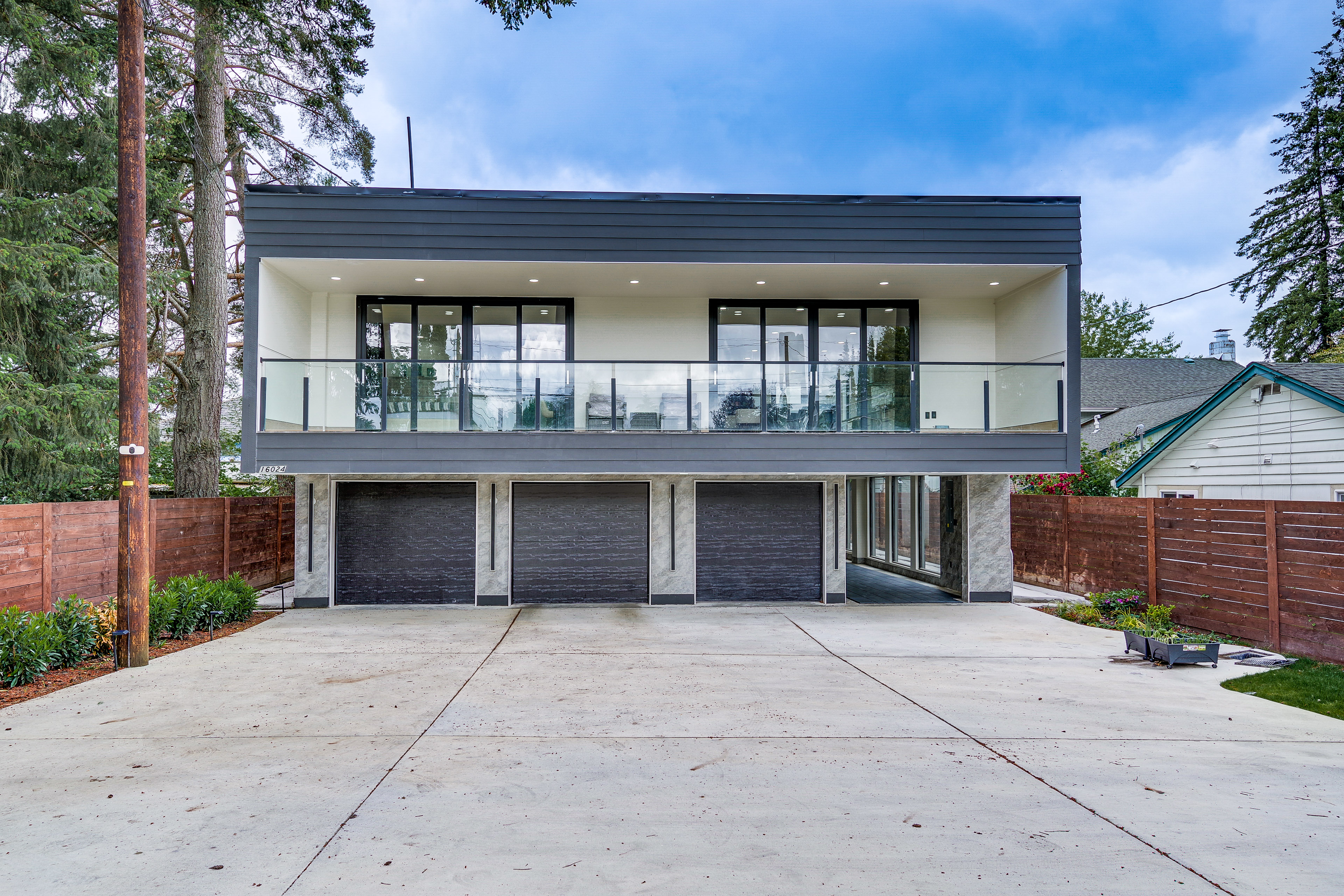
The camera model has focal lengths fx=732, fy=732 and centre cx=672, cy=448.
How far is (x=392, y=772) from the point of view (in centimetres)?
464

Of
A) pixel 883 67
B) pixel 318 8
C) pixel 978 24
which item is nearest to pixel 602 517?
pixel 318 8

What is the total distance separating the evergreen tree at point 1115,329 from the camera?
4312 cm

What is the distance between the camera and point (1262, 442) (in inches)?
497

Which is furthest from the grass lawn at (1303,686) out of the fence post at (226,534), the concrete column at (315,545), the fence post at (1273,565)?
the fence post at (226,534)

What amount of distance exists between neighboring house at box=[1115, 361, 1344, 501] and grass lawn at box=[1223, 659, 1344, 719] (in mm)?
4261

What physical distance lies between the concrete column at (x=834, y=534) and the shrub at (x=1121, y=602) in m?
3.63

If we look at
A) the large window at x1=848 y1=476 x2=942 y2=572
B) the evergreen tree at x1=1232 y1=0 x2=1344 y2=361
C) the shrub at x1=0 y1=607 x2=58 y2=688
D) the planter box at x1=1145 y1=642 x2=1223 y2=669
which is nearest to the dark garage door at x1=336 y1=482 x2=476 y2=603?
the shrub at x1=0 y1=607 x2=58 y2=688

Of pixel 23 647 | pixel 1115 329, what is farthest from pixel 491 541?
pixel 1115 329

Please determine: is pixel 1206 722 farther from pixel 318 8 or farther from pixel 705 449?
pixel 318 8

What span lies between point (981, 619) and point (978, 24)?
167ft

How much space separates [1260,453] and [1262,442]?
0.20 m

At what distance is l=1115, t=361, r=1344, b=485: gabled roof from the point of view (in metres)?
11.2

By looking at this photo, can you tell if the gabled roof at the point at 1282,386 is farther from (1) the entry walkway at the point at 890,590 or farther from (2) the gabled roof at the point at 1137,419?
(1) the entry walkway at the point at 890,590

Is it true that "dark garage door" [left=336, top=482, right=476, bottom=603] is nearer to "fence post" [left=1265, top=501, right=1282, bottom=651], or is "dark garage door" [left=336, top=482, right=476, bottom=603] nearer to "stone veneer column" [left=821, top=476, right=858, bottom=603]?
"stone veneer column" [left=821, top=476, right=858, bottom=603]
